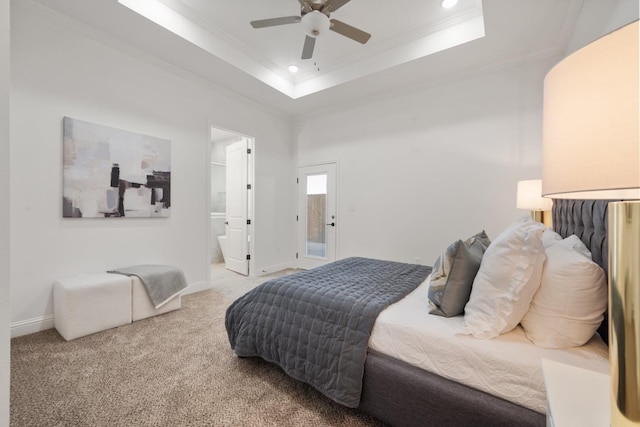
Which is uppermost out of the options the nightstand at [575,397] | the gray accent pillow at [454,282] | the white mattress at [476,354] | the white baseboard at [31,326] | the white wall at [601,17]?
the white wall at [601,17]

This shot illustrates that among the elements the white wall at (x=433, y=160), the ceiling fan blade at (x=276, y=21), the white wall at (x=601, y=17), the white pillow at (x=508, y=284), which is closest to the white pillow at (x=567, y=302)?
the white pillow at (x=508, y=284)

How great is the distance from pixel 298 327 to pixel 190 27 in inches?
128

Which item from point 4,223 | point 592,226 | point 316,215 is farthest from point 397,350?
point 316,215

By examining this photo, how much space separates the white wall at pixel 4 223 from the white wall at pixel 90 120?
2407 millimetres

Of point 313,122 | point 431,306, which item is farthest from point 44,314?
point 313,122

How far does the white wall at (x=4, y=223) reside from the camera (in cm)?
67

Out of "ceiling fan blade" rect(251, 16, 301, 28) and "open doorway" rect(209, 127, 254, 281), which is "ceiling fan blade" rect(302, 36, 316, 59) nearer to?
"ceiling fan blade" rect(251, 16, 301, 28)

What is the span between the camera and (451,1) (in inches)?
104

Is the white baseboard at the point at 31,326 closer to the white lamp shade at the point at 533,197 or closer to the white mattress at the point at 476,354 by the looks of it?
the white mattress at the point at 476,354

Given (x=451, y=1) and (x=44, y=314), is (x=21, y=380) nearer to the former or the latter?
(x=44, y=314)

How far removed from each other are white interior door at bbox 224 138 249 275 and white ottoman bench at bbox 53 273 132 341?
201 cm

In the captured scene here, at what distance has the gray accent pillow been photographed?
1.42 metres

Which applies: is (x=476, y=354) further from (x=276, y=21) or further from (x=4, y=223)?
(x=276, y=21)

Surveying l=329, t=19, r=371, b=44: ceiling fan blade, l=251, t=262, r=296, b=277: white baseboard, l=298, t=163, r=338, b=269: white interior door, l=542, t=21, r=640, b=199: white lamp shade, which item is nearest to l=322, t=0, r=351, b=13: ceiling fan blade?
l=329, t=19, r=371, b=44: ceiling fan blade
